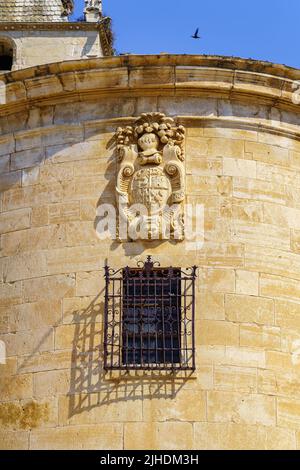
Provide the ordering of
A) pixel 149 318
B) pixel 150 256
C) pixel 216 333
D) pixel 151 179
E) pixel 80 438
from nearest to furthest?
1. pixel 80 438
2. pixel 216 333
3. pixel 149 318
4. pixel 150 256
5. pixel 151 179

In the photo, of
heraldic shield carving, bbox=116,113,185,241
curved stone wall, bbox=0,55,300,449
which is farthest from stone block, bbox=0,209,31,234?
heraldic shield carving, bbox=116,113,185,241

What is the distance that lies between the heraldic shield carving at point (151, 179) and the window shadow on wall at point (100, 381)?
1.54m

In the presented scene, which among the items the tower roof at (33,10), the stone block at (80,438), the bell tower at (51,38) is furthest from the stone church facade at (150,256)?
the tower roof at (33,10)

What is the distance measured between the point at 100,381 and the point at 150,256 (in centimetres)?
186

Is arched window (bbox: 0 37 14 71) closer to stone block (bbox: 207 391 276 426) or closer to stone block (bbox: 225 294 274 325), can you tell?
stone block (bbox: 225 294 274 325)

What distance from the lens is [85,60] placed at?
19141mm

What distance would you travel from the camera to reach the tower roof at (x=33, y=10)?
61.6 meters

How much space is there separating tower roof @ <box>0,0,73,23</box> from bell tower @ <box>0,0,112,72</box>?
2.1 inches

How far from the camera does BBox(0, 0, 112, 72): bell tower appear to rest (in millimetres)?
59094

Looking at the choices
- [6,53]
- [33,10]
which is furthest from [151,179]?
[33,10]

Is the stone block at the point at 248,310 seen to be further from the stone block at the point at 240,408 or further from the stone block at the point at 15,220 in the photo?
the stone block at the point at 15,220

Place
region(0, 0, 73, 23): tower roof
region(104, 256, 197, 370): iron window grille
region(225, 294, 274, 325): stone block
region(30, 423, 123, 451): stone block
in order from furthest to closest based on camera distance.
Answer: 1. region(0, 0, 73, 23): tower roof
2. region(225, 294, 274, 325): stone block
3. region(104, 256, 197, 370): iron window grille
4. region(30, 423, 123, 451): stone block

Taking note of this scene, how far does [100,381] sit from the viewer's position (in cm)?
1788

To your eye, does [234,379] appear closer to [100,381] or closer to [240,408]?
[240,408]
